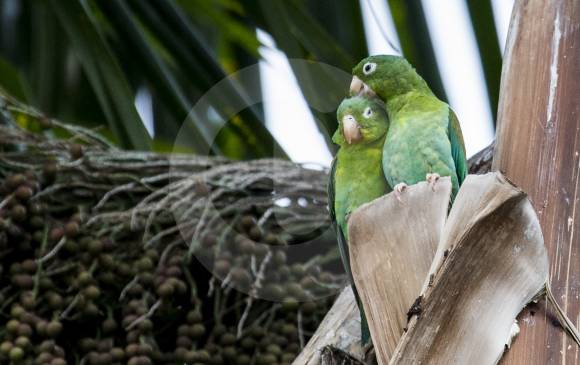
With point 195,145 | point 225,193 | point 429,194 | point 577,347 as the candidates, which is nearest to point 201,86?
point 195,145

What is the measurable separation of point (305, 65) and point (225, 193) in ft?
1.19

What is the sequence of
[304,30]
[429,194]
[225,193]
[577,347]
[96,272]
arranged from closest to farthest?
[577,347] < [429,194] < [304,30] < [96,272] < [225,193]

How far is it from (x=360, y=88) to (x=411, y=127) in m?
0.15

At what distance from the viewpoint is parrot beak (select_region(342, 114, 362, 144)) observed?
1291 mm

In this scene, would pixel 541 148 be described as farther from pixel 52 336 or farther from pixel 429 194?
pixel 52 336

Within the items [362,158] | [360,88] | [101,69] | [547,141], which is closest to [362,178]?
[362,158]

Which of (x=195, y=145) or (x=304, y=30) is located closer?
(x=304, y=30)

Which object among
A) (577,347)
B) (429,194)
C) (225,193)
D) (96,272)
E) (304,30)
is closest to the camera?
(577,347)

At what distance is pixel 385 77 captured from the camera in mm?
1345

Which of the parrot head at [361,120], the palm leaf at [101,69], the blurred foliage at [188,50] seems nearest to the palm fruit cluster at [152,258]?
the blurred foliage at [188,50]

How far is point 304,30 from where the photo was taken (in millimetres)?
1626

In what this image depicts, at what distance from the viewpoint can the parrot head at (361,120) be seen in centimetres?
129

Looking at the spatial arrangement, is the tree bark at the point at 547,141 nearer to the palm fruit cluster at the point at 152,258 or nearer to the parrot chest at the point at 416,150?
the parrot chest at the point at 416,150

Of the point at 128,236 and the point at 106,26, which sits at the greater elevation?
the point at 106,26
